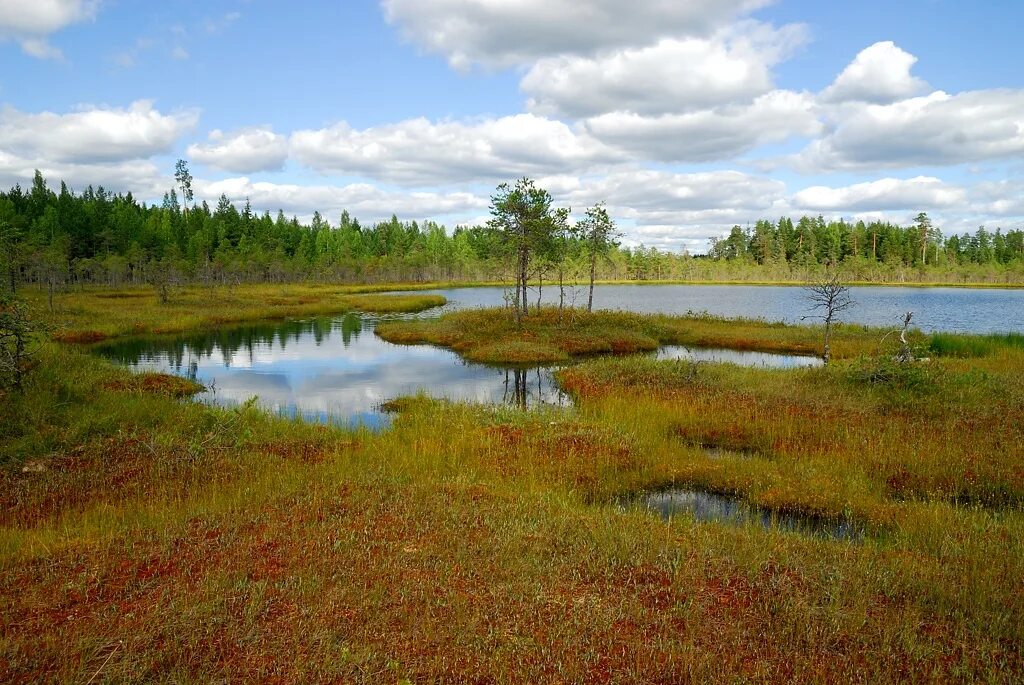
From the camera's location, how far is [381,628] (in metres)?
6.69

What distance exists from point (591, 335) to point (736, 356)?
32.4 ft

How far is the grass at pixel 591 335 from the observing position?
3797 centimetres

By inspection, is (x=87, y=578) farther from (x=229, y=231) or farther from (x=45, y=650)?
(x=229, y=231)

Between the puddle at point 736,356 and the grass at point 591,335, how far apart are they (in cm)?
145

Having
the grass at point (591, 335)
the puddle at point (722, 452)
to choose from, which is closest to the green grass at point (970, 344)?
the grass at point (591, 335)

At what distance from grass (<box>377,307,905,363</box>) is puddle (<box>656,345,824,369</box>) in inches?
56.9

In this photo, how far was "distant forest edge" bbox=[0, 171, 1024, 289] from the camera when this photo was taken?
95250 mm

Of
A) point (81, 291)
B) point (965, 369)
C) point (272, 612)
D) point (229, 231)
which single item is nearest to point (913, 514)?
point (272, 612)

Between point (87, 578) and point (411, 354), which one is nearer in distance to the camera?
point (87, 578)

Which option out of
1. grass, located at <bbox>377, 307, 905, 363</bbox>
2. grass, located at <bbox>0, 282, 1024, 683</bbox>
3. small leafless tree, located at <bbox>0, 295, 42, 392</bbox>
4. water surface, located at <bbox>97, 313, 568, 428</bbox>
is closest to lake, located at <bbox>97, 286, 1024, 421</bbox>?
water surface, located at <bbox>97, 313, 568, 428</bbox>

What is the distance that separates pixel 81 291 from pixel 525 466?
91857 millimetres

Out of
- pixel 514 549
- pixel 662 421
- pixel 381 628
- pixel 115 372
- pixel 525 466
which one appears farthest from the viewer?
pixel 115 372

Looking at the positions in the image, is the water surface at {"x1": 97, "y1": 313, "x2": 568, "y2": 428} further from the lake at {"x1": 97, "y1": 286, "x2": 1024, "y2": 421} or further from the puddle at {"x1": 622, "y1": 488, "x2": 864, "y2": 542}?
the puddle at {"x1": 622, "y1": 488, "x2": 864, "y2": 542}

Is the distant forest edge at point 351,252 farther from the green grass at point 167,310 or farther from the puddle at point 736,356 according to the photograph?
the puddle at point 736,356
